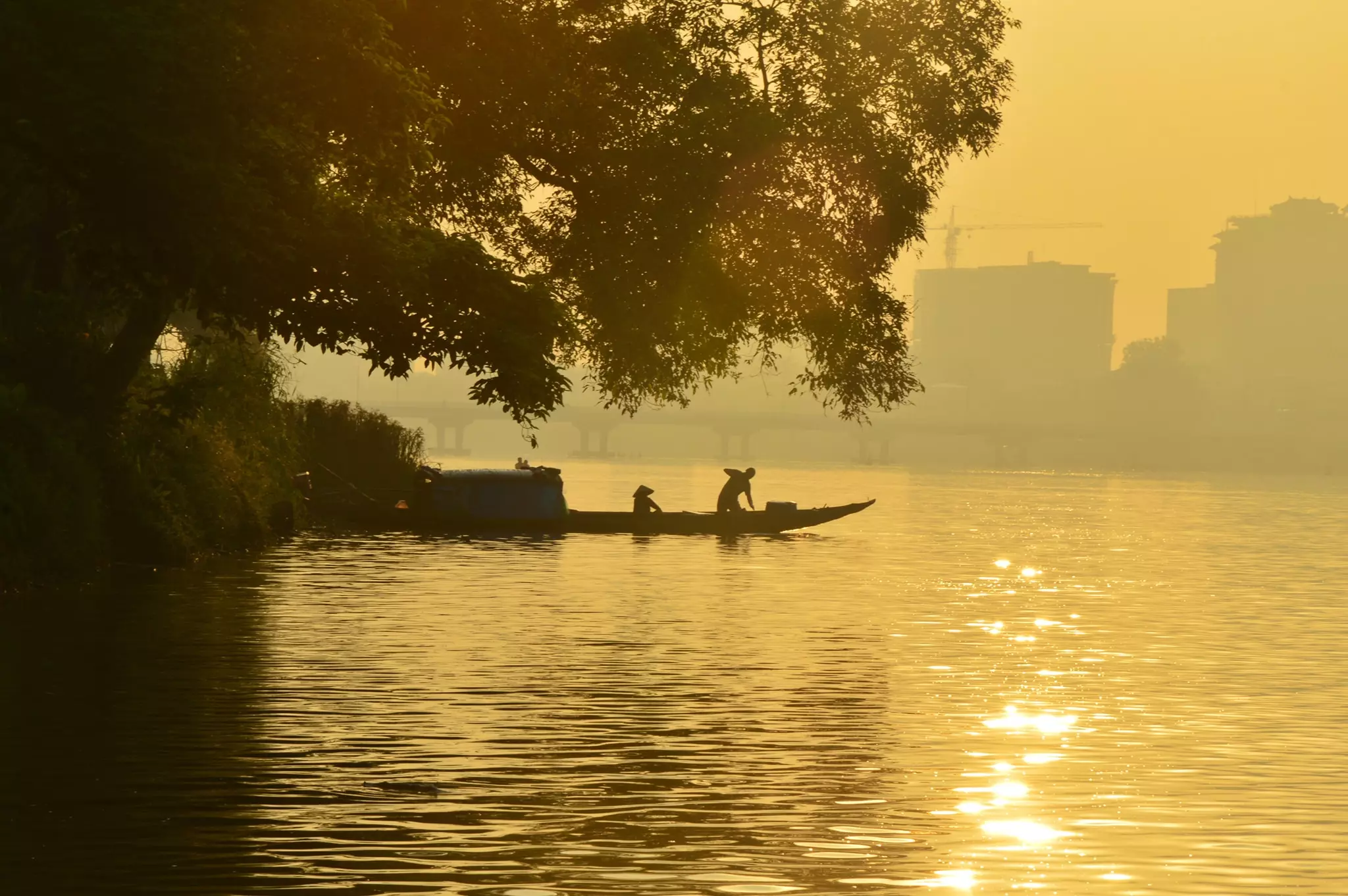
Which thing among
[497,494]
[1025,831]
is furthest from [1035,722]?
[497,494]

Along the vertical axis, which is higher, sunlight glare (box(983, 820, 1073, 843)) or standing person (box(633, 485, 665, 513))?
standing person (box(633, 485, 665, 513))

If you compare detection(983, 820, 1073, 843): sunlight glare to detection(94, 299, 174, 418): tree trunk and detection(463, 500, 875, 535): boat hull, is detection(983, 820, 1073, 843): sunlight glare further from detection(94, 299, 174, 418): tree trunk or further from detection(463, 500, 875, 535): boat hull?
detection(463, 500, 875, 535): boat hull

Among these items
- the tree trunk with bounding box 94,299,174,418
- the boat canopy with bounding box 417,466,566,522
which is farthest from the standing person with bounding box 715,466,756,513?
the tree trunk with bounding box 94,299,174,418

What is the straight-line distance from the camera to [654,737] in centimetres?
1822

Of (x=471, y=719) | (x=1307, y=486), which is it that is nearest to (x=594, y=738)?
(x=471, y=719)

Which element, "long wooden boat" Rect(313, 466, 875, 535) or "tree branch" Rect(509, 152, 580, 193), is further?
"long wooden boat" Rect(313, 466, 875, 535)

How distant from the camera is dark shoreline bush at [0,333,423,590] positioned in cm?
3088

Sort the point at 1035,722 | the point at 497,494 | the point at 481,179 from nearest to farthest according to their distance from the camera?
1. the point at 1035,722
2. the point at 481,179
3. the point at 497,494

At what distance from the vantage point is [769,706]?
20.6 meters

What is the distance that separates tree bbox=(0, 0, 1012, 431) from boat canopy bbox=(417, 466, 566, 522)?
1198cm

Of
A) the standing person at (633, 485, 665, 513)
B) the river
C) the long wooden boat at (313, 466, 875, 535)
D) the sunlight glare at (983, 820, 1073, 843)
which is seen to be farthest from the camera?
the standing person at (633, 485, 665, 513)

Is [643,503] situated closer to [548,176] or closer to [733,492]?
[733,492]

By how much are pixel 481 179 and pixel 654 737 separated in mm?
23120

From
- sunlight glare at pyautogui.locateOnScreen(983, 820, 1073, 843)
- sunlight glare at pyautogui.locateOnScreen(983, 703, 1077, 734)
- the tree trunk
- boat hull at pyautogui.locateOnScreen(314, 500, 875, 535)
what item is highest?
the tree trunk
